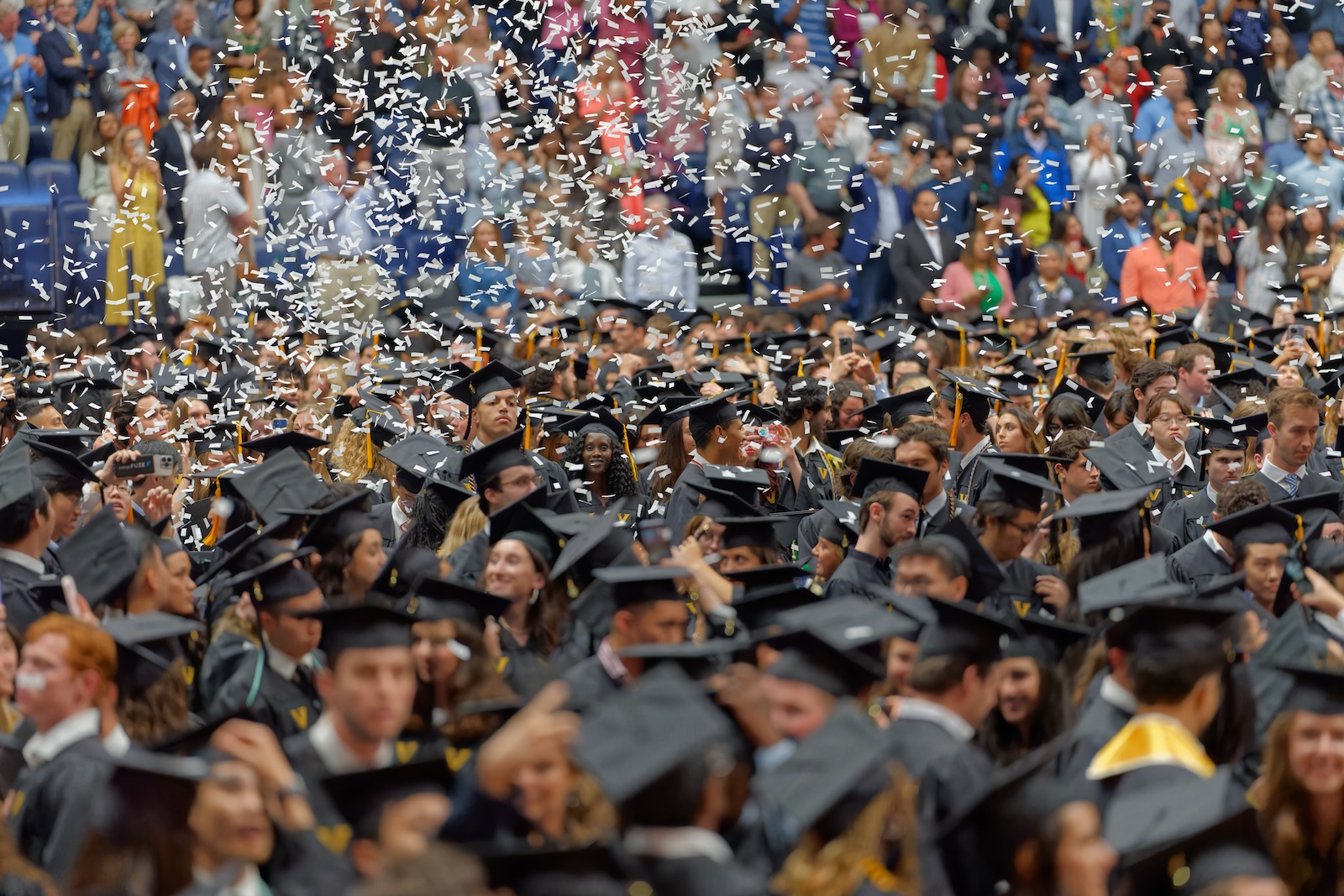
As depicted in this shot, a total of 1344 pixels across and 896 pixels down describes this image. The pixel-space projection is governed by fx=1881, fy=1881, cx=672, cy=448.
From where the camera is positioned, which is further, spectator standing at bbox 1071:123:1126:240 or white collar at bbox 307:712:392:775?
spectator standing at bbox 1071:123:1126:240

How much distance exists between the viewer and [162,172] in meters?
14.8

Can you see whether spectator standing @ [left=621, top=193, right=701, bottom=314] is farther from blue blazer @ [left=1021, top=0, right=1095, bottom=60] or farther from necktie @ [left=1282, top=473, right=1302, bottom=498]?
necktie @ [left=1282, top=473, right=1302, bottom=498]

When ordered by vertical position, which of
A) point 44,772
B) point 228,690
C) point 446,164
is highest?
point 44,772

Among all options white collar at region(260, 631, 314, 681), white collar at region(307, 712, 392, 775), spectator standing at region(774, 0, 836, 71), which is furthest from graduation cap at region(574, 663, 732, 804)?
spectator standing at region(774, 0, 836, 71)

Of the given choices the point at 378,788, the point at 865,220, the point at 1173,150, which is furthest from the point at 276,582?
the point at 1173,150

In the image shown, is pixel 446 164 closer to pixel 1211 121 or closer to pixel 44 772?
pixel 1211 121

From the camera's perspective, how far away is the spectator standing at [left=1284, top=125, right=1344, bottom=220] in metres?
14.9

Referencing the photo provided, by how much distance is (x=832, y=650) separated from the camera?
417 centimetres

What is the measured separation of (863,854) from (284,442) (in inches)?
201

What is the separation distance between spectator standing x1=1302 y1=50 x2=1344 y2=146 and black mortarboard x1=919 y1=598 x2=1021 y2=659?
12366mm

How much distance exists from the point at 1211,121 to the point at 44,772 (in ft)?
42.6

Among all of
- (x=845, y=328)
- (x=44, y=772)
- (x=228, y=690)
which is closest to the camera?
(x=44, y=772)

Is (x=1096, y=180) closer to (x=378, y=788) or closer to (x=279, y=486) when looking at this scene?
(x=279, y=486)

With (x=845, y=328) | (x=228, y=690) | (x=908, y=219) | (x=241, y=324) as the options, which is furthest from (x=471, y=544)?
(x=908, y=219)
